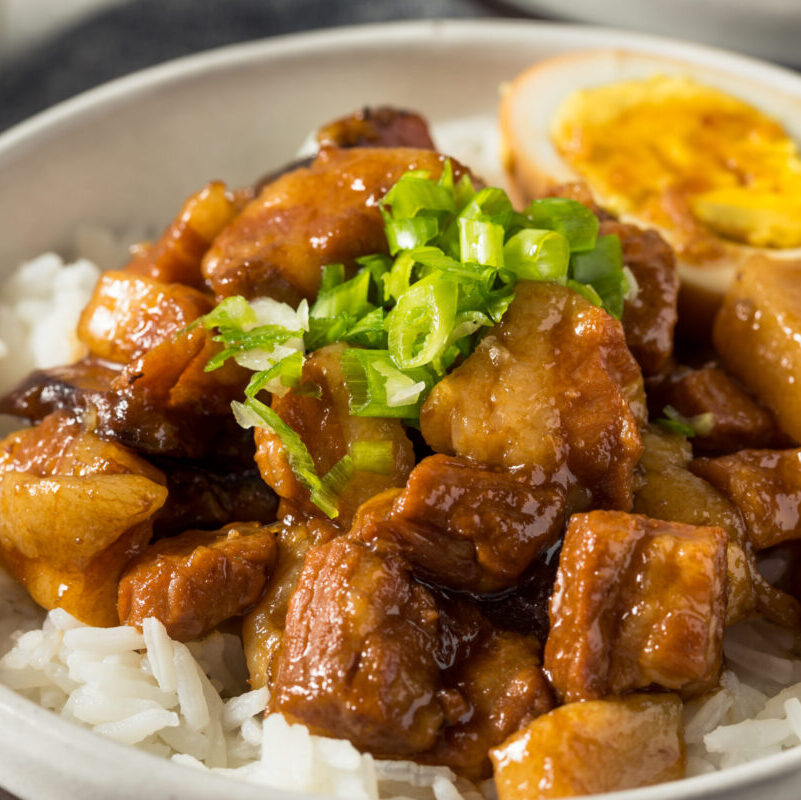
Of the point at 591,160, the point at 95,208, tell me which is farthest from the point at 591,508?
the point at 95,208

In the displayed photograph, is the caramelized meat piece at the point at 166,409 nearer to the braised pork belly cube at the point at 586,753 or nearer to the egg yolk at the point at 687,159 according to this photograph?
the braised pork belly cube at the point at 586,753

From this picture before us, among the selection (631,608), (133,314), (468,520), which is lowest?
(631,608)

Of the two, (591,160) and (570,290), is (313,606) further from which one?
(591,160)

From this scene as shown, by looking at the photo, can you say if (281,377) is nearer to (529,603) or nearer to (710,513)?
(529,603)

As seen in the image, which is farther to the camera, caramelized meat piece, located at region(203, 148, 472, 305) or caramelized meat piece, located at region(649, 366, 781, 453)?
caramelized meat piece, located at region(649, 366, 781, 453)

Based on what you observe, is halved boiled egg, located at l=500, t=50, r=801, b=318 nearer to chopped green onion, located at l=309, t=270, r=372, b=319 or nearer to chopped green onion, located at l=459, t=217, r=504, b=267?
chopped green onion, located at l=459, t=217, r=504, b=267

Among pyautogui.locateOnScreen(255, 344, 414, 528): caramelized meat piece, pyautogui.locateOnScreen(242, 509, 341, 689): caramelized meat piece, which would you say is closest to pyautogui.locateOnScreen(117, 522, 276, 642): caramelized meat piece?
pyautogui.locateOnScreen(242, 509, 341, 689): caramelized meat piece

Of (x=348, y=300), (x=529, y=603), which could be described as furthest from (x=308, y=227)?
(x=529, y=603)

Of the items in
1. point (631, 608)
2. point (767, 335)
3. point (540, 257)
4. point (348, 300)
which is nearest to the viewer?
point (631, 608)
